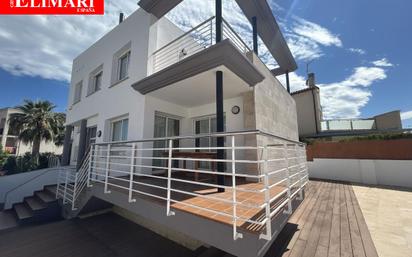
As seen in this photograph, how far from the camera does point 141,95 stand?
6.16 m

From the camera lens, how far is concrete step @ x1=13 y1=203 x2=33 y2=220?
5.81 metres

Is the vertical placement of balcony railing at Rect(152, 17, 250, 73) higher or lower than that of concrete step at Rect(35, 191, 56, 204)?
higher

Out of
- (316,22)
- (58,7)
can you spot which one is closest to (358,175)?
(316,22)

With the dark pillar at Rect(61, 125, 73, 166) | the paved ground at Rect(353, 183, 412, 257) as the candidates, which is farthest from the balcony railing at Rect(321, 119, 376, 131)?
the dark pillar at Rect(61, 125, 73, 166)

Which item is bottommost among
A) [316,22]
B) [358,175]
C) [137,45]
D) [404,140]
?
[358,175]

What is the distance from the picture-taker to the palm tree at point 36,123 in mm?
15344

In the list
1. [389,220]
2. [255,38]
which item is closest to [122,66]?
[255,38]

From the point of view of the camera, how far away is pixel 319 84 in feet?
52.4

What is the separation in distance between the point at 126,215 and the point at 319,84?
17.9 m

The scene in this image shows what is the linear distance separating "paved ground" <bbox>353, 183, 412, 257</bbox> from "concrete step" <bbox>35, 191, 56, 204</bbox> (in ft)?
30.1

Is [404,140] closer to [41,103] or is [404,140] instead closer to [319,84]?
[319,84]

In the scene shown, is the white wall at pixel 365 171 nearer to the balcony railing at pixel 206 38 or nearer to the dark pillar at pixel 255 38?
the dark pillar at pixel 255 38

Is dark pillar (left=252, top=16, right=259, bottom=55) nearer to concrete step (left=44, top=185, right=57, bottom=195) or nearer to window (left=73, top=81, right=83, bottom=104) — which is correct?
concrete step (left=44, top=185, right=57, bottom=195)

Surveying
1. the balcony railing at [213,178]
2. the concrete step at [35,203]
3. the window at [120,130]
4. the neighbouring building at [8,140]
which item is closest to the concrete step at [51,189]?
the concrete step at [35,203]
